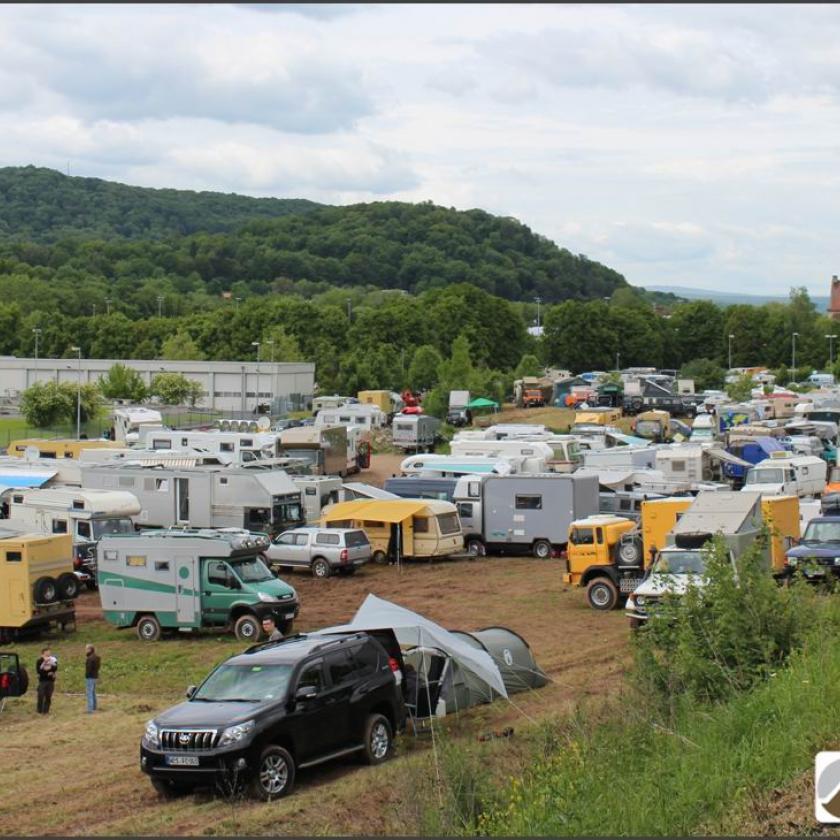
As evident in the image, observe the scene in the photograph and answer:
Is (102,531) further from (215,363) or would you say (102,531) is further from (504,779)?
(215,363)

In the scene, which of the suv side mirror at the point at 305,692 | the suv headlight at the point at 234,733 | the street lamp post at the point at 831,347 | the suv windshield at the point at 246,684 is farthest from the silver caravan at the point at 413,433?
the street lamp post at the point at 831,347

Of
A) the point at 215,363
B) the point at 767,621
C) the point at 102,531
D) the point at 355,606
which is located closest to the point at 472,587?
the point at 355,606

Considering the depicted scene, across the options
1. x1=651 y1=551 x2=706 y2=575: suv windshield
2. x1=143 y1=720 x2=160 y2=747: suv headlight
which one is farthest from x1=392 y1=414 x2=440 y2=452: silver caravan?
x1=143 y1=720 x2=160 y2=747: suv headlight

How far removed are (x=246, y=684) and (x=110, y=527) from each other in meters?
15.8

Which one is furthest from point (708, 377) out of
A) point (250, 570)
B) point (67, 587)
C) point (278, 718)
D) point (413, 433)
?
point (278, 718)

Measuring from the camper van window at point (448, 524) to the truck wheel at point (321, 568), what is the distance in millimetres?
2984

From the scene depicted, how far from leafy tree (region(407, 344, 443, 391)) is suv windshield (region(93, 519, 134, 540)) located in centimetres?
5510

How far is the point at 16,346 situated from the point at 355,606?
291 ft

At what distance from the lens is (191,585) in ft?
69.9

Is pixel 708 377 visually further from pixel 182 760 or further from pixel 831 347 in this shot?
pixel 182 760

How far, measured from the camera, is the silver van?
90.7 feet

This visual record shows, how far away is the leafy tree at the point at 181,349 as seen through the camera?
298 ft

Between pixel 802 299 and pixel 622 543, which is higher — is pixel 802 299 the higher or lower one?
the higher one

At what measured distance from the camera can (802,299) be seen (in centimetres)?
11262
